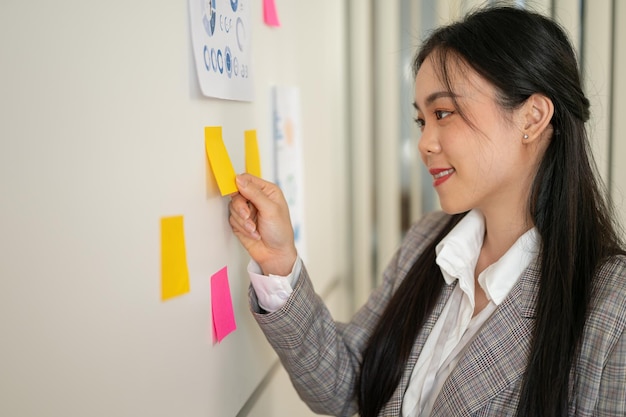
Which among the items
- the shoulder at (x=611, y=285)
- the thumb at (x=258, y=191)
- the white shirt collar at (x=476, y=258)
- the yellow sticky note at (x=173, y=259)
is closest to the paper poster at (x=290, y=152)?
the thumb at (x=258, y=191)

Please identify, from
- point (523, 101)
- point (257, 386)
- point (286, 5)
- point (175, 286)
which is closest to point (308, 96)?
point (286, 5)

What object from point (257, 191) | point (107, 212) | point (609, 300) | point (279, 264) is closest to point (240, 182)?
point (257, 191)

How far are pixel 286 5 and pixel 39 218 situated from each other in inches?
35.3

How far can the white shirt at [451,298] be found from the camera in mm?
985

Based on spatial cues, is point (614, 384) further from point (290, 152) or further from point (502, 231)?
point (290, 152)

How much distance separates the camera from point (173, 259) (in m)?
0.74

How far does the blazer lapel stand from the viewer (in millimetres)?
935

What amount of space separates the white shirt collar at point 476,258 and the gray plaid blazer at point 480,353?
29mm

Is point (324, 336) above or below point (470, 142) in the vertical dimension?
below

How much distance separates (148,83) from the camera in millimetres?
659

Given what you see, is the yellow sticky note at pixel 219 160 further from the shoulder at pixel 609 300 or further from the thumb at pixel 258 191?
the shoulder at pixel 609 300

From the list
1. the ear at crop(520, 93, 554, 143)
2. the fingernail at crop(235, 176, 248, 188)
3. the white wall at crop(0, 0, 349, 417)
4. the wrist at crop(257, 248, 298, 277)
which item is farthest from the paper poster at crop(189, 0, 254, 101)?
the ear at crop(520, 93, 554, 143)

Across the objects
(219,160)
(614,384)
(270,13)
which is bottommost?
(614,384)

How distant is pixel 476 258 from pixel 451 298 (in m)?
0.09
